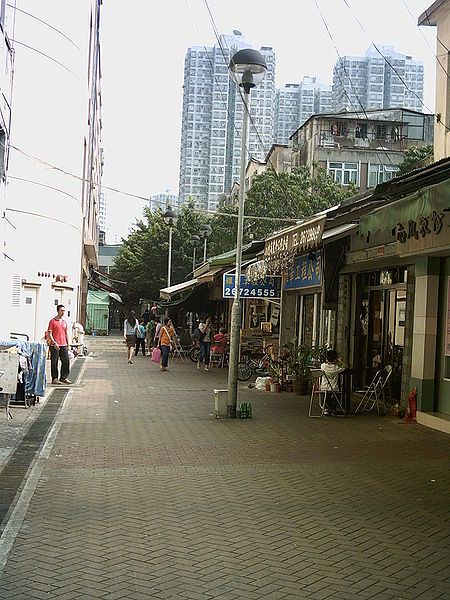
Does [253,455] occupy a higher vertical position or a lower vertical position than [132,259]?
lower

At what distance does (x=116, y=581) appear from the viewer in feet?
15.9

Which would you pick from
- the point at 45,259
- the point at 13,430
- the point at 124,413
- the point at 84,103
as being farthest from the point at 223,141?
the point at 13,430

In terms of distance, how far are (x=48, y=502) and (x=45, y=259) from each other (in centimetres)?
1901

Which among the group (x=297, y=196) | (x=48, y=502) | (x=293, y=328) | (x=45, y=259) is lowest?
(x=48, y=502)

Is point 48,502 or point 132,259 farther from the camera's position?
point 132,259

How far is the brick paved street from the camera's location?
4879mm

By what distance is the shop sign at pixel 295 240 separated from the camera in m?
12.3

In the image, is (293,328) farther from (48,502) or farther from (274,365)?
(48,502)

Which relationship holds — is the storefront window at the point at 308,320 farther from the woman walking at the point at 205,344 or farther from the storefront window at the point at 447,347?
the storefront window at the point at 447,347

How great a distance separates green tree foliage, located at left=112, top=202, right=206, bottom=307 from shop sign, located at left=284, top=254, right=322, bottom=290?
30.7m

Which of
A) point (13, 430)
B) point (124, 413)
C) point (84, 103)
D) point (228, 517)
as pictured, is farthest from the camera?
point (84, 103)

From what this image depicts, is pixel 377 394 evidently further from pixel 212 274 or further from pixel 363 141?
pixel 363 141

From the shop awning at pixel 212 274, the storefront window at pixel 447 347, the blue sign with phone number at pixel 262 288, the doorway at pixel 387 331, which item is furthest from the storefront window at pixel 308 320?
the storefront window at pixel 447 347

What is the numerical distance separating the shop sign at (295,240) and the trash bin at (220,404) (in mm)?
2811
